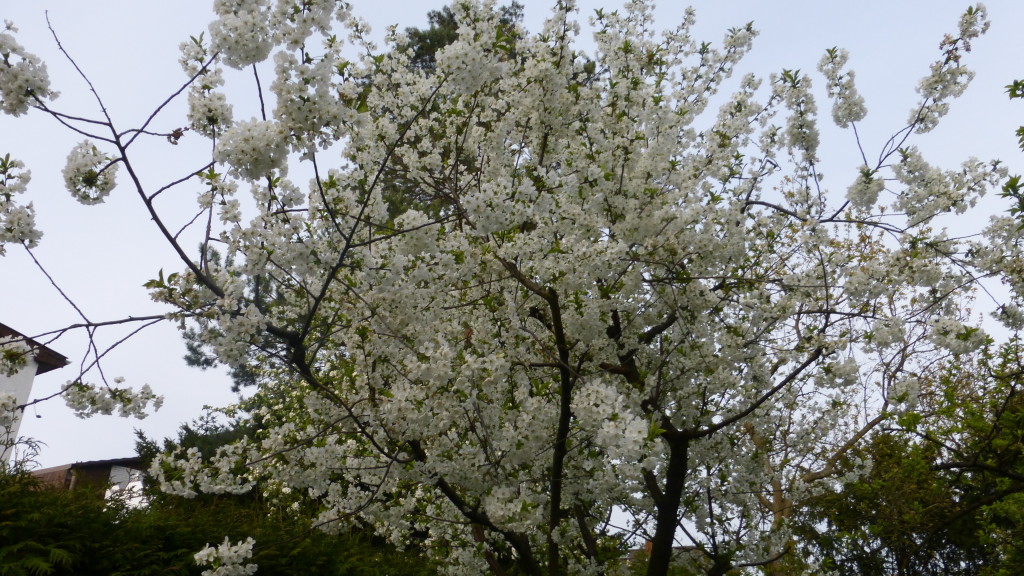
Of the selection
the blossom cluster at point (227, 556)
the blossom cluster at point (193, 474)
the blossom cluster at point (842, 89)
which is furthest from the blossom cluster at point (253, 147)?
the blossom cluster at point (842, 89)

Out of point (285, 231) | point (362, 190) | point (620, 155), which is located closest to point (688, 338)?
point (620, 155)

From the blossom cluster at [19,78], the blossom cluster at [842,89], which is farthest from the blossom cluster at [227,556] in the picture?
the blossom cluster at [842,89]

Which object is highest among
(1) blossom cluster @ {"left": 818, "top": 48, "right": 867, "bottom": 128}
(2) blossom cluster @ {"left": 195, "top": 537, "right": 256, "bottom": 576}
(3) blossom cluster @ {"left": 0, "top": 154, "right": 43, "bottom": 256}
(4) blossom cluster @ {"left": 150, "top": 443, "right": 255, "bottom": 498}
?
(1) blossom cluster @ {"left": 818, "top": 48, "right": 867, "bottom": 128}

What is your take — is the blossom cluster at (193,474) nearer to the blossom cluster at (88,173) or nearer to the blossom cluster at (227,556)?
the blossom cluster at (227,556)

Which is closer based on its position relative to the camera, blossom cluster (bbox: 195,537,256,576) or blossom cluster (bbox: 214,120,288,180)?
blossom cluster (bbox: 214,120,288,180)

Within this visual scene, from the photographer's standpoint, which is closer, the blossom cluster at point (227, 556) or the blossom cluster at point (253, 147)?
the blossom cluster at point (253, 147)

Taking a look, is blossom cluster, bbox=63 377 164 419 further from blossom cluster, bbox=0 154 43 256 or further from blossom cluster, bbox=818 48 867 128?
blossom cluster, bbox=818 48 867 128

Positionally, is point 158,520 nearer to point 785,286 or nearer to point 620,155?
point 620,155

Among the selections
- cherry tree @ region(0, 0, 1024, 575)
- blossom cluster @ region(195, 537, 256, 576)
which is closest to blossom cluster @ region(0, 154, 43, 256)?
cherry tree @ region(0, 0, 1024, 575)

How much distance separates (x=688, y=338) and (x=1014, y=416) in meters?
3.21

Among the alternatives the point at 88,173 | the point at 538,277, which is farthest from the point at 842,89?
the point at 88,173

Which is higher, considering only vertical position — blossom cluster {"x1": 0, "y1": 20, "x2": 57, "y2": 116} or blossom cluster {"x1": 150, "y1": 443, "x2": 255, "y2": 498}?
blossom cluster {"x1": 0, "y1": 20, "x2": 57, "y2": 116}

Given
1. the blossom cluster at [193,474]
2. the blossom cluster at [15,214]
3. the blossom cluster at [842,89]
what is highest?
the blossom cluster at [842,89]

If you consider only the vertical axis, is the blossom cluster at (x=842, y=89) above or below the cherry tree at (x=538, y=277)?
above
